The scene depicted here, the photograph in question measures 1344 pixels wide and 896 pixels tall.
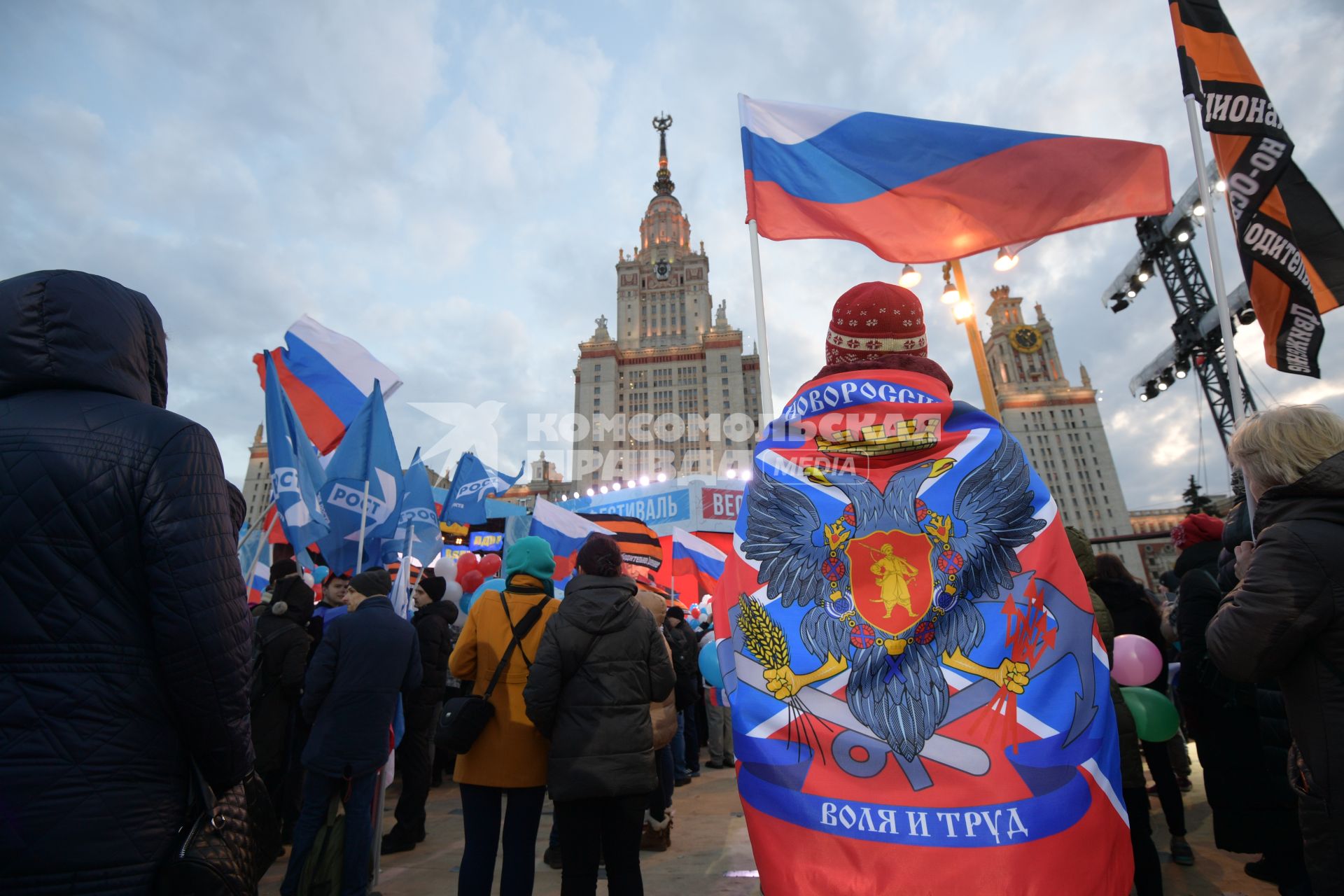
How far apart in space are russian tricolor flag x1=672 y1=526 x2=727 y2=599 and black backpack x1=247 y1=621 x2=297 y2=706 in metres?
5.33

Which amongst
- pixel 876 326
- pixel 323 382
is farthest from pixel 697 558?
pixel 876 326

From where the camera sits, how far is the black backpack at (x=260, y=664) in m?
3.97

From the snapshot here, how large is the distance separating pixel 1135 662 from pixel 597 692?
→ 244 cm

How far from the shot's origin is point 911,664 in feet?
5.26

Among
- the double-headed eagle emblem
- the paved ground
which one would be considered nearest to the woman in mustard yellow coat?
the paved ground

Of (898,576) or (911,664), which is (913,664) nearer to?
(911,664)

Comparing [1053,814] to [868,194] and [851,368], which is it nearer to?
[851,368]

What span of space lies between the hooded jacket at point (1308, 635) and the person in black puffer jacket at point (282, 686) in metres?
4.85

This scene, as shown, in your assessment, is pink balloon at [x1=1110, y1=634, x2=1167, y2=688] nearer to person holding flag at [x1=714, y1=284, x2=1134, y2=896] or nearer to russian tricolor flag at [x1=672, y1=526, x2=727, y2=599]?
person holding flag at [x1=714, y1=284, x2=1134, y2=896]

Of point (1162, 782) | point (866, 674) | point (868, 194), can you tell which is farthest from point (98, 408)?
point (1162, 782)

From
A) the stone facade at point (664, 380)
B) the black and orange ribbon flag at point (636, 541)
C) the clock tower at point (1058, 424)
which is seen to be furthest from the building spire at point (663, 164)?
the black and orange ribbon flag at point (636, 541)

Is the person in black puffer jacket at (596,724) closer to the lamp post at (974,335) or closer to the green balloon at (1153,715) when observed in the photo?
the green balloon at (1153,715)

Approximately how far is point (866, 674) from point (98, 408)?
1970 millimetres

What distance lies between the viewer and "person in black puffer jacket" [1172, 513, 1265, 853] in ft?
9.57
